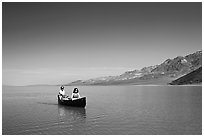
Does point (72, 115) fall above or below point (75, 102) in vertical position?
below

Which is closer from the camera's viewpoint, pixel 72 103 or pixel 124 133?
pixel 124 133

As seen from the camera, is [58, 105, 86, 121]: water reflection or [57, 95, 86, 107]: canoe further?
[57, 95, 86, 107]: canoe

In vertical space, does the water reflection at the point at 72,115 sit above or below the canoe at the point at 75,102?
below

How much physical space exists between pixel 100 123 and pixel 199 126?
590 cm

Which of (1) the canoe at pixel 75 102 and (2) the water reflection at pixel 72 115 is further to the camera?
(1) the canoe at pixel 75 102

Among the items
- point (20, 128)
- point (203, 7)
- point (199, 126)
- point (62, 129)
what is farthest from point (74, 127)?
point (203, 7)

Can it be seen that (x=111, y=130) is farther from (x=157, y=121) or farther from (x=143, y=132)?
(x=157, y=121)

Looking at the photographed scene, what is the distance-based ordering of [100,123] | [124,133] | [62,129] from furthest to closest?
[100,123] < [62,129] < [124,133]

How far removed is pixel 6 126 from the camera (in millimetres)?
16312

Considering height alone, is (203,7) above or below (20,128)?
above

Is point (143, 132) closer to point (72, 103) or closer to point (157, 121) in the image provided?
point (157, 121)

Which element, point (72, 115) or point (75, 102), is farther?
point (75, 102)

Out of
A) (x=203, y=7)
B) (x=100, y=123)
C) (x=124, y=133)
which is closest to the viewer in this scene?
(x=203, y=7)

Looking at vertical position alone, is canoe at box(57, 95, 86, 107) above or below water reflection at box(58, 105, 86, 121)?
above
